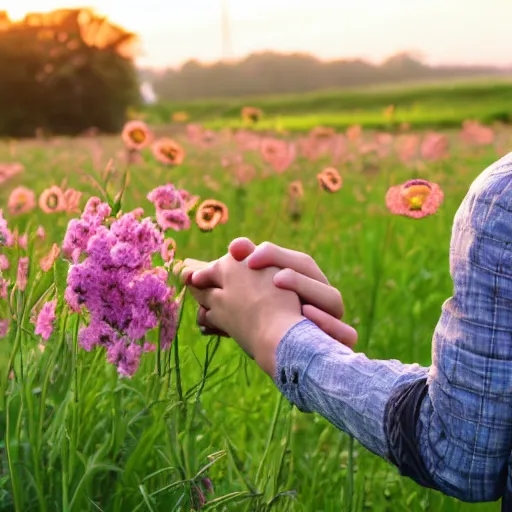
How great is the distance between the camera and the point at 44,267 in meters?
1.13

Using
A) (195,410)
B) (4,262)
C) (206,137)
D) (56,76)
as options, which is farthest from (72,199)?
(56,76)

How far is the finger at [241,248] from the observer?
1013 mm

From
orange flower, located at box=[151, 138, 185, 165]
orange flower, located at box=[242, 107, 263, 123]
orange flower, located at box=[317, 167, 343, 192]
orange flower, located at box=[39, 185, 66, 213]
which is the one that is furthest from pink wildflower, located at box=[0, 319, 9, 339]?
orange flower, located at box=[242, 107, 263, 123]

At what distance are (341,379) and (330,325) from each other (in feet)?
0.33

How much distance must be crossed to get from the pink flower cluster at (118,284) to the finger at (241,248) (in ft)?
0.29

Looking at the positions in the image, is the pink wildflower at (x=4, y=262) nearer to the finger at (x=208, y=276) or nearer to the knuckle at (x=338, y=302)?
→ the finger at (x=208, y=276)

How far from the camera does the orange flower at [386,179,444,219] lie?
4.47ft

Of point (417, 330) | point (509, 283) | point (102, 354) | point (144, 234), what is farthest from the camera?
point (417, 330)

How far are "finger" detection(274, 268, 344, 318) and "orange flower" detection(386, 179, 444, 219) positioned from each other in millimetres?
407

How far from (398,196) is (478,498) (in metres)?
0.67

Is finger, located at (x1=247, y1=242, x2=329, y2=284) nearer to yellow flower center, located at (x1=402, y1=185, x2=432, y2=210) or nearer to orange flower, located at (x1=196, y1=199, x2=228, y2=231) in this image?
orange flower, located at (x1=196, y1=199, x2=228, y2=231)

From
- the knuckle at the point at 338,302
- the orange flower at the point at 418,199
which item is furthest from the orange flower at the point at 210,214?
the orange flower at the point at 418,199

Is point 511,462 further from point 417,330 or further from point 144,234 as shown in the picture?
point 417,330

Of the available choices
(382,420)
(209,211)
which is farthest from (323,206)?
(382,420)
